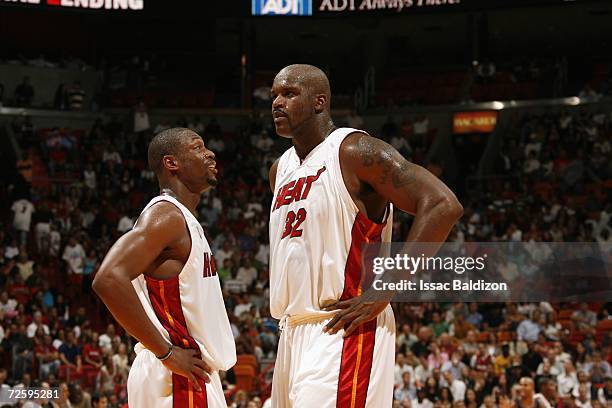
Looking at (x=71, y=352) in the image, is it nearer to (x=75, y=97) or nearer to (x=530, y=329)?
(x=530, y=329)

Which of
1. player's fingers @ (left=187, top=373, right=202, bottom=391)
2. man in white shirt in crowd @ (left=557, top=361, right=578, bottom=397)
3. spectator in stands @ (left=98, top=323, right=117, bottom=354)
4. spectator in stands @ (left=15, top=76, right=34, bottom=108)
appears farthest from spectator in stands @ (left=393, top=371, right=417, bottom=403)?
spectator in stands @ (left=15, top=76, right=34, bottom=108)

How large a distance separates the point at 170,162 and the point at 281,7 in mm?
13042

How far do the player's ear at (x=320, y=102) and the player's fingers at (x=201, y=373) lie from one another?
1.26m

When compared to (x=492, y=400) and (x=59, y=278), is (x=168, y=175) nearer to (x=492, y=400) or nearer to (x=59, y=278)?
(x=492, y=400)

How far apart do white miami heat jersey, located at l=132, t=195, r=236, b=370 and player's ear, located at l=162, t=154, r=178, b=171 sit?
0.20 m

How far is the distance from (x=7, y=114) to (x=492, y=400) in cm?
1294

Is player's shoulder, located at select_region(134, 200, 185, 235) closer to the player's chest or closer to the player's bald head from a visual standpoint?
the player's chest

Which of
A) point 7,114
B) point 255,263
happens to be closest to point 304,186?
point 255,263

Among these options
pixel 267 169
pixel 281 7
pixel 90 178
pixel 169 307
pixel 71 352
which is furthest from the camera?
pixel 267 169

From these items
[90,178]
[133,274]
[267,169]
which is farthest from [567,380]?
[90,178]

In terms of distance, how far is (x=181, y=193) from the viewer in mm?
4680

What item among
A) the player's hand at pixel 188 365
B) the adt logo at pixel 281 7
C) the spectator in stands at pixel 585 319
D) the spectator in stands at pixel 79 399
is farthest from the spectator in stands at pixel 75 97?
the player's hand at pixel 188 365

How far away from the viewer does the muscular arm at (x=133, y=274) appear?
4184mm

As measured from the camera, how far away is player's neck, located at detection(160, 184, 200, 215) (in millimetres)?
4668
